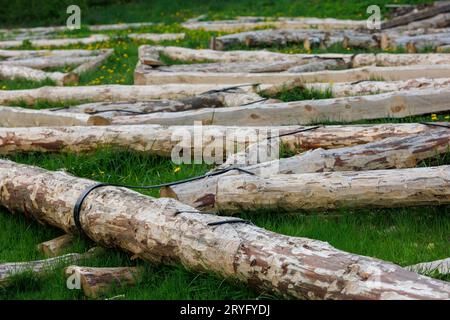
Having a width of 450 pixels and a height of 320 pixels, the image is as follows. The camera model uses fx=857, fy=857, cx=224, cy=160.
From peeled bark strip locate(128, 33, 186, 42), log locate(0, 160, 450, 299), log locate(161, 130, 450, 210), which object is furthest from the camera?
peeled bark strip locate(128, 33, 186, 42)

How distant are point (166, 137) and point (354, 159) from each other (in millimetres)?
2174

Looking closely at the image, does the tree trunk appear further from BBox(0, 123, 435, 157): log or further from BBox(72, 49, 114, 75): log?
BBox(72, 49, 114, 75): log

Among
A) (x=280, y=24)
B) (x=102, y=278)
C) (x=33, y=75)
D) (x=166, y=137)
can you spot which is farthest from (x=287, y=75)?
(x=280, y=24)

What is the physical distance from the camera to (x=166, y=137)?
8703mm

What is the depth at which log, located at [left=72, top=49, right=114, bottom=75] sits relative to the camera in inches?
561

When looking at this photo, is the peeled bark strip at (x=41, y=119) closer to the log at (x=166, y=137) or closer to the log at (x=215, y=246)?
the log at (x=166, y=137)

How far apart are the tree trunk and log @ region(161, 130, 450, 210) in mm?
465

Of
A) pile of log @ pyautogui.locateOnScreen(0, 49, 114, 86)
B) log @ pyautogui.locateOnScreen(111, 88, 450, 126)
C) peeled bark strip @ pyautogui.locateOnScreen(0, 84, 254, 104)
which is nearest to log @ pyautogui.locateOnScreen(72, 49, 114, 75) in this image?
pile of log @ pyautogui.locateOnScreen(0, 49, 114, 86)

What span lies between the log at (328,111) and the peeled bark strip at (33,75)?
430 centimetres

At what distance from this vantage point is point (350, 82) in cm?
1118

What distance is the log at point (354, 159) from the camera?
7012 mm

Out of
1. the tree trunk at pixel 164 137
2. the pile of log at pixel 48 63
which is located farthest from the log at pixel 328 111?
the pile of log at pixel 48 63

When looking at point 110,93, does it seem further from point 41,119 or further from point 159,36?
point 159,36

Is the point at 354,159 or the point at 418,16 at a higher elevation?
the point at 418,16
